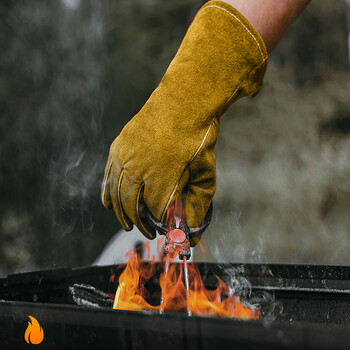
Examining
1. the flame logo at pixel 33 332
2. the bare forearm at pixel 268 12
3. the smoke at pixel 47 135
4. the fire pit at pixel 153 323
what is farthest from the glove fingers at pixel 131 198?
the smoke at pixel 47 135

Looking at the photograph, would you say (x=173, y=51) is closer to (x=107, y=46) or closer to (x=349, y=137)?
(x=107, y=46)

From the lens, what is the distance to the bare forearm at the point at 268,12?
96 centimetres

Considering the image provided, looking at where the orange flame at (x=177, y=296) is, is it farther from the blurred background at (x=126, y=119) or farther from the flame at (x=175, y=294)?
the blurred background at (x=126, y=119)

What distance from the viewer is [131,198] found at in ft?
3.14

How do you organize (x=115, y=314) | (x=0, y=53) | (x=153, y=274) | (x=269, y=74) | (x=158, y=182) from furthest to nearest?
(x=269, y=74) → (x=0, y=53) → (x=153, y=274) → (x=158, y=182) → (x=115, y=314)

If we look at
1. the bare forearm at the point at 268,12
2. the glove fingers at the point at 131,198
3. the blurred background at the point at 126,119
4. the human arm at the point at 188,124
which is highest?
the bare forearm at the point at 268,12

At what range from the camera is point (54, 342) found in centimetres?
73

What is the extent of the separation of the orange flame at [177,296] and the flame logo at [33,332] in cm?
32

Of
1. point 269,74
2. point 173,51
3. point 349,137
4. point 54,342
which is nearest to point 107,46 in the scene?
point 173,51

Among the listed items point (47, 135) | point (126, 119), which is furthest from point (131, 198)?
point (126, 119)

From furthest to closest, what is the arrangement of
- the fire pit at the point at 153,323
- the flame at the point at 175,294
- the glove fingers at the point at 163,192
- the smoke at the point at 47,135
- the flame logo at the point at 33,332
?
the smoke at the point at 47,135 < the flame at the point at 175,294 < the glove fingers at the point at 163,192 < the flame logo at the point at 33,332 < the fire pit at the point at 153,323

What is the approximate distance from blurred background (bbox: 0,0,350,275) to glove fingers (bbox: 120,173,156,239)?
147 centimetres

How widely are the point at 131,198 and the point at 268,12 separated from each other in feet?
1.79

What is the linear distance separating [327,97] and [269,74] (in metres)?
0.39
